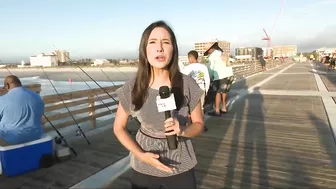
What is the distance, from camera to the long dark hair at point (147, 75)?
1447mm

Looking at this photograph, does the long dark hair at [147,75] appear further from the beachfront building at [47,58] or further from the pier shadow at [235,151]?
the beachfront building at [47,58]

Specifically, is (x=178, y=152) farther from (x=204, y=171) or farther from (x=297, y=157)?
(x=297, y=157)

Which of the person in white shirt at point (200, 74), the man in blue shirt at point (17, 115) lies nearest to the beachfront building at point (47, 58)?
the man in blue shirt at point (17, 115)

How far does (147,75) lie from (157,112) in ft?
0.75

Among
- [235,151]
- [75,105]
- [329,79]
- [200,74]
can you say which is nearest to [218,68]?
[200,74]

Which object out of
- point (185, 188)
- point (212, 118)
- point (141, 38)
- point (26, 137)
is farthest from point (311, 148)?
point (26, 137)

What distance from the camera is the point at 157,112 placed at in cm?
143

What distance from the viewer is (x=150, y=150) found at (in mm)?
1440

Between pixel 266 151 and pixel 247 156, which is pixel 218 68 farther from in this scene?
pixel 247 156

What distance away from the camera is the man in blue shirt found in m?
3.48

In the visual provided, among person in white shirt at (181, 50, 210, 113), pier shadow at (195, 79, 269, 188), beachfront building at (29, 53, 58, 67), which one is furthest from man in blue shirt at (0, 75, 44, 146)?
person in white shirt at (181, 50, 210, 113)

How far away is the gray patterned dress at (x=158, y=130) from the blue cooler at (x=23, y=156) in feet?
8.74

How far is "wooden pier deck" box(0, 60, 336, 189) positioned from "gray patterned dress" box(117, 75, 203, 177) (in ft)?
5.93

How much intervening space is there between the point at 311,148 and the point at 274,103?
14.6ft
